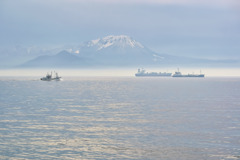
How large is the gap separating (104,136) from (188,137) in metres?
9.85

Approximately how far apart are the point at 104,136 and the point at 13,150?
11478 millimetres

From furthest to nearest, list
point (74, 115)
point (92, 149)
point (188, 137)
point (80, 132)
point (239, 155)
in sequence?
point (74, 115) → point (80, 132) → point (188, 137) → point (92, 149) → point (239, 155)

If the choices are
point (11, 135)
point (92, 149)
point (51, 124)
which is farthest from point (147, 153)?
point (51, 124)

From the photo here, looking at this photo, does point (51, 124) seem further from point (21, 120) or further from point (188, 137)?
point (188, 137)

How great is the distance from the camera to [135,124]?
55.8 m

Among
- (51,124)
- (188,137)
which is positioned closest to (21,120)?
(51,124)

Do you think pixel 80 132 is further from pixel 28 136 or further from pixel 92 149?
pixel 92 149

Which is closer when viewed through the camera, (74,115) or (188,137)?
(188,137)

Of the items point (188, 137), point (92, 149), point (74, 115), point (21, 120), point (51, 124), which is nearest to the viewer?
point (92, 149)

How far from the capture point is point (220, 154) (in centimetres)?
3666

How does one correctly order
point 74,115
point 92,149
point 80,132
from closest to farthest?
point 92,149 < point 80,132 < point 74,115

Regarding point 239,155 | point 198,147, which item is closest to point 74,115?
point 198,147

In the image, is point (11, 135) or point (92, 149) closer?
point (92, 149)

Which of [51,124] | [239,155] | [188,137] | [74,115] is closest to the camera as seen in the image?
[239,155]
